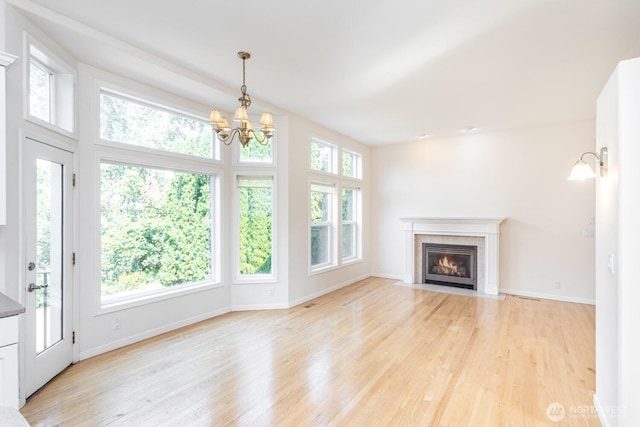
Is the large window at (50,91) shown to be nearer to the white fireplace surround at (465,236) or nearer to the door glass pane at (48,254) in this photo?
the door glass pane at (48,254)

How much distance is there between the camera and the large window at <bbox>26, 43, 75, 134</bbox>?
8.59 feet

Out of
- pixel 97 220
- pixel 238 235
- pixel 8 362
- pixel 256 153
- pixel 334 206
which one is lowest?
pixel 8 362

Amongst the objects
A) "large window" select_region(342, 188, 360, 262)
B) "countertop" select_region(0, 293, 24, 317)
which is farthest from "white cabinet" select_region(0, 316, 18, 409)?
"large window" select_region(342, 188, 360, 262)

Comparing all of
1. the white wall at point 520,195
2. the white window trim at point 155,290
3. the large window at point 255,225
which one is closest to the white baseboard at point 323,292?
the large window at point 255,225

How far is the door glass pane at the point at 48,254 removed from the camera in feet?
8.71

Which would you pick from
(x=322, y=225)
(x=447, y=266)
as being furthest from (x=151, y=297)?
(x=447, y=266)

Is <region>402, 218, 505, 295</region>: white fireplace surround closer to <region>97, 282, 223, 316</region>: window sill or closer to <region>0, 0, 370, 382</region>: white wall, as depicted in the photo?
<region>0, 0, 370, 382</region>: white wall

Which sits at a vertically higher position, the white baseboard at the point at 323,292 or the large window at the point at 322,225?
the large window at the point at 322,225

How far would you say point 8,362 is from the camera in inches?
56.9

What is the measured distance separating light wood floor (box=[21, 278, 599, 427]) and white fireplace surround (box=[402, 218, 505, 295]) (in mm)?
1306

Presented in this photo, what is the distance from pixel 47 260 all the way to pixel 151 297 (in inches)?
46.5

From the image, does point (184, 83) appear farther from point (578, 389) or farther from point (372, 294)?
point (578, 389)

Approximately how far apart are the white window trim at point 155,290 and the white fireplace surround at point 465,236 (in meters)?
3.83

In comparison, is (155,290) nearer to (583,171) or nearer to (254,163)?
(254,163)
